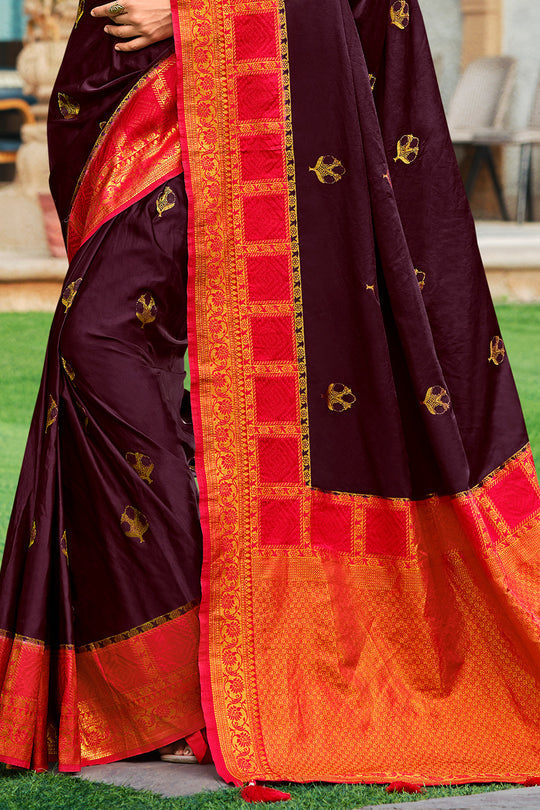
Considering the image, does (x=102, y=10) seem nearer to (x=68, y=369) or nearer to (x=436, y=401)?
(x=68, y=369)

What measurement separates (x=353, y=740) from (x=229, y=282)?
78 cm

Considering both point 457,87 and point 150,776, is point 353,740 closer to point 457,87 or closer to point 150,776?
point 150,776

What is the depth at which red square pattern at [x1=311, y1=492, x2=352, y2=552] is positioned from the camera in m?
2.14

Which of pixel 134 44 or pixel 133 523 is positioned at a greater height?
pixel 134 44

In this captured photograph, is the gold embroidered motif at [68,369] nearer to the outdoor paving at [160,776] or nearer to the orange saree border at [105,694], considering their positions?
the orange saree border at [105,694]

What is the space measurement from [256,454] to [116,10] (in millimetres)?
786

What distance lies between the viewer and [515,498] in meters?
2.25

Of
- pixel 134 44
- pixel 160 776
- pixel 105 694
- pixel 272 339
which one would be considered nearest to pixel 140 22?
pixel 134 44

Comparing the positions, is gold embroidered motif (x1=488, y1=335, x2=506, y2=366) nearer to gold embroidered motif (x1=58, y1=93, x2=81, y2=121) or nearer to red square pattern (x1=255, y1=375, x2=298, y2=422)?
red square pattern (x1=255, y1=375, x2=298, y2=422)

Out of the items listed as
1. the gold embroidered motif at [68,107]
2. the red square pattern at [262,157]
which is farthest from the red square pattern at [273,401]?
the gold embroidered motif at [68,107]

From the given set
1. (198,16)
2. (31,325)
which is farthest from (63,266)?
(198,16)

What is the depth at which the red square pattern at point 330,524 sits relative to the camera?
2.14 meters

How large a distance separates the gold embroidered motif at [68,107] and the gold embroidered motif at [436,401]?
0.79 m

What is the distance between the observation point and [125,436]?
206cm
